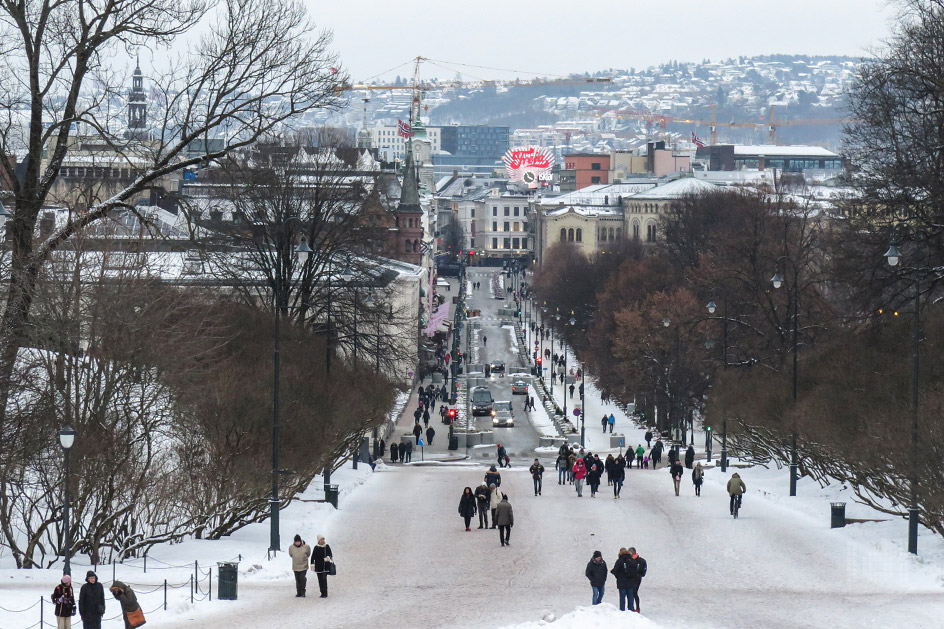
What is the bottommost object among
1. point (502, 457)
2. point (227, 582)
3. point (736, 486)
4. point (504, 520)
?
point (502, 457)

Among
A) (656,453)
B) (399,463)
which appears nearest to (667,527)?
(656,453)

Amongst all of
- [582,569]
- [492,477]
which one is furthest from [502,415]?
[582,569]

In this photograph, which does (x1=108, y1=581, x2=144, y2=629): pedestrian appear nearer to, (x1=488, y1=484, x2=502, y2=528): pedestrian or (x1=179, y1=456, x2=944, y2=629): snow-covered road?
(x1=179, y1=456, x2=944, y2=629): snow-covered road

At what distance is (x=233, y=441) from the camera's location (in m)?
35.1

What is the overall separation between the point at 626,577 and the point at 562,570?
17.4 feet

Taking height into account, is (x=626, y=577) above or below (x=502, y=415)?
above

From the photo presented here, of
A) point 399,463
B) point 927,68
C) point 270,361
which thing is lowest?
point 399,463

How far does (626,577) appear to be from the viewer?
26281 mm

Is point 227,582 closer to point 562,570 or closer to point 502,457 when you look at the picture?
point 562,570

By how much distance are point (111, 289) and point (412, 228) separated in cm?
9947

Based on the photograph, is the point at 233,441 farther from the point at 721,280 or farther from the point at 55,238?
the point at 721,280

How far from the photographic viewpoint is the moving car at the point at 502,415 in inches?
3452

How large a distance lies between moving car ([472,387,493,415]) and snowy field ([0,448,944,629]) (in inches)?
1929

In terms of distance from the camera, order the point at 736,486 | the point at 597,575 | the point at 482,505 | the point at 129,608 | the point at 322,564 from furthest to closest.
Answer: the point at 736,486
the point at 482,505
the point at 322,564
the point at 597,575
the point at 129,608
